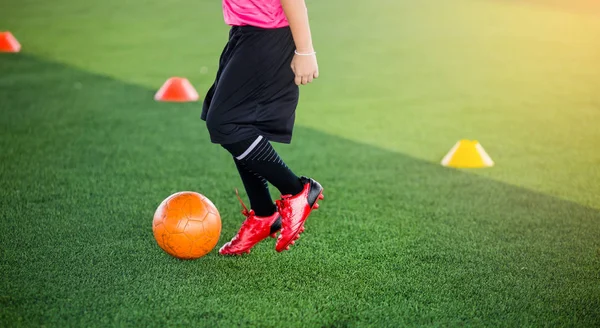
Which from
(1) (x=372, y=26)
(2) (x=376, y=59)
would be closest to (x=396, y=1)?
(1) (x=372, y=26)

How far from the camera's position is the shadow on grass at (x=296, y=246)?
2830 millimetres

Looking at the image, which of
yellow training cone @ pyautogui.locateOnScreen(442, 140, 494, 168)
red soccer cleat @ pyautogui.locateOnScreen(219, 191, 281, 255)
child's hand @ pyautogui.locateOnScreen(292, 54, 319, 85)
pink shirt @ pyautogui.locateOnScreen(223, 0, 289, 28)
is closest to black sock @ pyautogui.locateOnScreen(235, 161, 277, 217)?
red soccer cleat @ pyautogui.locateOnScreen(219, 191, 281, 255)

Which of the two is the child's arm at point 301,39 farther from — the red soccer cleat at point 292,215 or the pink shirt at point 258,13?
the red soccer cleat at point 292,215

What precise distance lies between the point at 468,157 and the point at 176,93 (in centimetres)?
272

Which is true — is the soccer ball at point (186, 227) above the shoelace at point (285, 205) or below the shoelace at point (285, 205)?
below

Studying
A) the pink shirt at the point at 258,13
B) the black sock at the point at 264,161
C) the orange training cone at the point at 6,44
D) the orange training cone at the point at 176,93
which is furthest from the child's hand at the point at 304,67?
the orange training cone at the point at 6,44

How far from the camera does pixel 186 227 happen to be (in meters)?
3.15

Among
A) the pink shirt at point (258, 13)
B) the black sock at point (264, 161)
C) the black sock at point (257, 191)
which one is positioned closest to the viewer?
the pink shirt at point (258, 13)

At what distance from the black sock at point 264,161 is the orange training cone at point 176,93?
3201 mm

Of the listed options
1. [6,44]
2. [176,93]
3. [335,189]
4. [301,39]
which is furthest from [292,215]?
[6,44]

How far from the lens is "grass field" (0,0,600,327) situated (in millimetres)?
2895

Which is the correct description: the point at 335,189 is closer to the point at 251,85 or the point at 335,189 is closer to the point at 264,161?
the point at 264,161

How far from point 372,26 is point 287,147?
5564 millimetres

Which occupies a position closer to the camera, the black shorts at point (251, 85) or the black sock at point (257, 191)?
the black shorts at point (251, 85)
